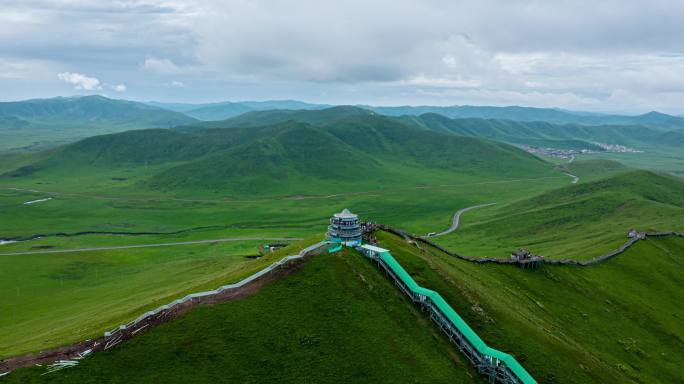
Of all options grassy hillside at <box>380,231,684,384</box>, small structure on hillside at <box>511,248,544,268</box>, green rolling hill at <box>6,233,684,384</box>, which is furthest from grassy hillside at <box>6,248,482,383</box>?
small structure on hillside at <box>511,248,544,268</box>

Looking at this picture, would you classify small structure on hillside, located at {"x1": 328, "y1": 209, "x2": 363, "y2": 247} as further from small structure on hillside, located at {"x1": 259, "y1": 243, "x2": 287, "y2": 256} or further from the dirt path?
small structure on hillside, located at {"x1": 259, "y1": 243, "x2": 287, "y2": 256}

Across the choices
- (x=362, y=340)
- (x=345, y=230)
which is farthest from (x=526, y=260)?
(x=362, y=340)

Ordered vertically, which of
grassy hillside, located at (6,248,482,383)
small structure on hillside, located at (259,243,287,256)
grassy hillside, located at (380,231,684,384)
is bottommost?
small structure on hillside, located at (259,243,287,256)

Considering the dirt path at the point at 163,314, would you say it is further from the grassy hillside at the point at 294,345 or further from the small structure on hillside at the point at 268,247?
the small structure on hillside at the point at 268,247

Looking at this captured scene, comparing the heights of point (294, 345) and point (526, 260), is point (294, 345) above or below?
above

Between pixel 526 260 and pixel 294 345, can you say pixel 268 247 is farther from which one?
pixel 294 345

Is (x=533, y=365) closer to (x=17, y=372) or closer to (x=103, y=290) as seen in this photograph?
(x=17, y=372)
